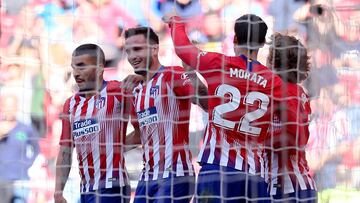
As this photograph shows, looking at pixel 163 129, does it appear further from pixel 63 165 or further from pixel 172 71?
pixel 63 165

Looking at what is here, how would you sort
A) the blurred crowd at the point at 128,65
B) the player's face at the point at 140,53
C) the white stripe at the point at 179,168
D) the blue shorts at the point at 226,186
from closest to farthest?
the blue shorts at the point at 226,186
the white stripe at the point at 179,168
the player's face at the point at 140,53
the blurred crowd at the point at 128,65

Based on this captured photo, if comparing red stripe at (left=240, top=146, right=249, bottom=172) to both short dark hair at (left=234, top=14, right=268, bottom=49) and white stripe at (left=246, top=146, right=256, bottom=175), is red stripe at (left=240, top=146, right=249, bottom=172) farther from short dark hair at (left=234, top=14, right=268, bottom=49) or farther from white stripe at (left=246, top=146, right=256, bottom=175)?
short dark hair at (left=234, top=14, right=268, bottom=49)

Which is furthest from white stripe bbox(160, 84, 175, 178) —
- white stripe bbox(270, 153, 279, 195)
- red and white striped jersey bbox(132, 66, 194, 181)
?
white stripe bbox(270, 153, 279, 195)

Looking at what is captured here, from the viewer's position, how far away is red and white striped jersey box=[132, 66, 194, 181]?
2.86 m

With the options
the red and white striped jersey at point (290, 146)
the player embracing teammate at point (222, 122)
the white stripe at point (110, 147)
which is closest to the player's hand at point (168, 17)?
the player embracing teammate at point (222, 122)

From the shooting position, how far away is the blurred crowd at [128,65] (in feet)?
10.2

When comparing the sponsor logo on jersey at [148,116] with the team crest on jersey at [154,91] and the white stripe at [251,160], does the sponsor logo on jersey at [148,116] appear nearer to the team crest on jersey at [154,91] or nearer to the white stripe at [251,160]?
the team crest on jersey at [154,91]

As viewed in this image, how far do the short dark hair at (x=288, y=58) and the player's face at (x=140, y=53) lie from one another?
0.40 metres

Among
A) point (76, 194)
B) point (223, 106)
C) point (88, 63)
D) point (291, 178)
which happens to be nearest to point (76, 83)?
point (88, 63)

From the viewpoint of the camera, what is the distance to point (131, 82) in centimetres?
299

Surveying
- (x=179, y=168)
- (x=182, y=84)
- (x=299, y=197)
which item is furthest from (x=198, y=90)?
(x=299, y=197)

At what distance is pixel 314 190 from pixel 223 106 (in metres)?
0.43

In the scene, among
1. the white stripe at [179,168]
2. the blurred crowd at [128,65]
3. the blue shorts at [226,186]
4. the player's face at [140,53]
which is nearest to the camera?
the blue shorts at [226,186]

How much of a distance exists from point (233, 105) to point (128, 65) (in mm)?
703
